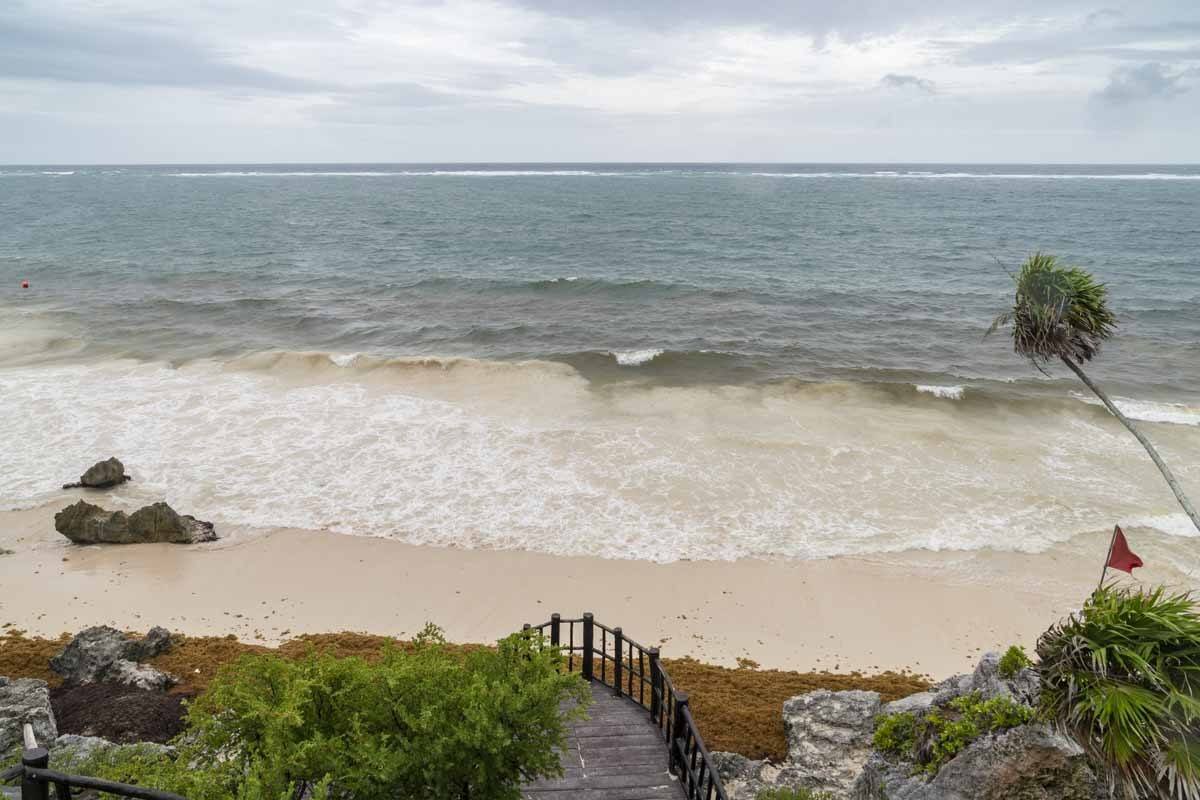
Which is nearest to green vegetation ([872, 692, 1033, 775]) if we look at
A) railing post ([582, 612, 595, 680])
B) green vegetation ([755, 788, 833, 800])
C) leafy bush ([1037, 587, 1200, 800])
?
leafy bush ([1037, 587, 1200, 800])

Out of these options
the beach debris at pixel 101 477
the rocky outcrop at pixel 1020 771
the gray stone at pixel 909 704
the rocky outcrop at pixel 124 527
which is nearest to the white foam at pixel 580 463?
the beach debris at pixel 101 477

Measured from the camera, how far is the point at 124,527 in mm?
20266

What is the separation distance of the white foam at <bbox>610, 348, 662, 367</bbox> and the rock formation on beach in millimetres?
25589

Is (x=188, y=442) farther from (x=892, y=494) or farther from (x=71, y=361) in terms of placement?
(x=892, y=494)

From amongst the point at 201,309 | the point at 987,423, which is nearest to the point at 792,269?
the point at 987,423

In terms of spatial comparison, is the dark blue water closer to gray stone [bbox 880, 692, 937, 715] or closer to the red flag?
the red flag

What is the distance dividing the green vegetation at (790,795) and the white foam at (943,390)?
2636 centimetres

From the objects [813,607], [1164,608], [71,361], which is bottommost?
[813,607]

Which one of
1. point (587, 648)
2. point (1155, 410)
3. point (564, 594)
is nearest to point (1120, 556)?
point (587, 648)

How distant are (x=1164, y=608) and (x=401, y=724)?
26.4 feet

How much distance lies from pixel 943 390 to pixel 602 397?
52.2 feet

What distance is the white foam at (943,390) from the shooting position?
1304 inches

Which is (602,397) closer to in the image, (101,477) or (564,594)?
(564,594)

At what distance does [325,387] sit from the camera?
33.5m
